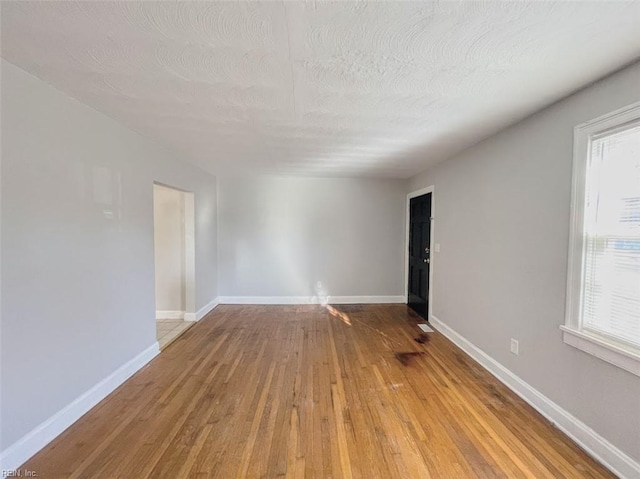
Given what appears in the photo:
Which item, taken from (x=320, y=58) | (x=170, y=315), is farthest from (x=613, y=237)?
(x=170, y=315)

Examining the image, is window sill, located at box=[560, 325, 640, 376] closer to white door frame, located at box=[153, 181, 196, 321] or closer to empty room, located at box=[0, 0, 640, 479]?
empty room, located at box=[0, 0, 640, 479]

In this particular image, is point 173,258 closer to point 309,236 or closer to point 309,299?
point 309,236

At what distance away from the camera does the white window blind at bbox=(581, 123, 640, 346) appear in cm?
152

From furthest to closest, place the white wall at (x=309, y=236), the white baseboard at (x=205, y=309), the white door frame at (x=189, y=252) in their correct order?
the white wall at (x=309, y=236), the white baseboard at (x=205, y=309), the white door frame at (x=189, y=252)

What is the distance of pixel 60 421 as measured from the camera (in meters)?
1.81

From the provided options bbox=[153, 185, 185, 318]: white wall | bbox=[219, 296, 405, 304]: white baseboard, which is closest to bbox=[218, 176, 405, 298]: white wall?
bbox=[219, 296, 405, 304]: white baseboard

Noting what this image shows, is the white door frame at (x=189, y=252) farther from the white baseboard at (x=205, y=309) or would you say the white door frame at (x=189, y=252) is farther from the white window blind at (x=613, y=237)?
the white window blind at (x=613, y=237)

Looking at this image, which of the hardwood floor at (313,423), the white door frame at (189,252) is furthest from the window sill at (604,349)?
the white door frame at (189,252)

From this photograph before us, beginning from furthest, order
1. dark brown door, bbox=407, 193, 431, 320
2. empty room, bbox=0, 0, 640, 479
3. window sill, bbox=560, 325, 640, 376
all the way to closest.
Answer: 1. dark brown door, bbox=407, 193, 431, 320
2. window sill, bbox=560, 325, 640, 376
3. empty room, bbox=0, 0, 640, 479

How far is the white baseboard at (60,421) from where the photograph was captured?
1.51 m

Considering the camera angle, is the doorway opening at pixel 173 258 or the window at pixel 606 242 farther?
the doorway opening at pixel 173 258

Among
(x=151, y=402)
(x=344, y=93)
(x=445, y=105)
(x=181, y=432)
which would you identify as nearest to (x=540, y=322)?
(x=445, y=105)

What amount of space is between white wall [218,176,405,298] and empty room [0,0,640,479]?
175cm

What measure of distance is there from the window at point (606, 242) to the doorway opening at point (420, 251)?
2.20 metres
